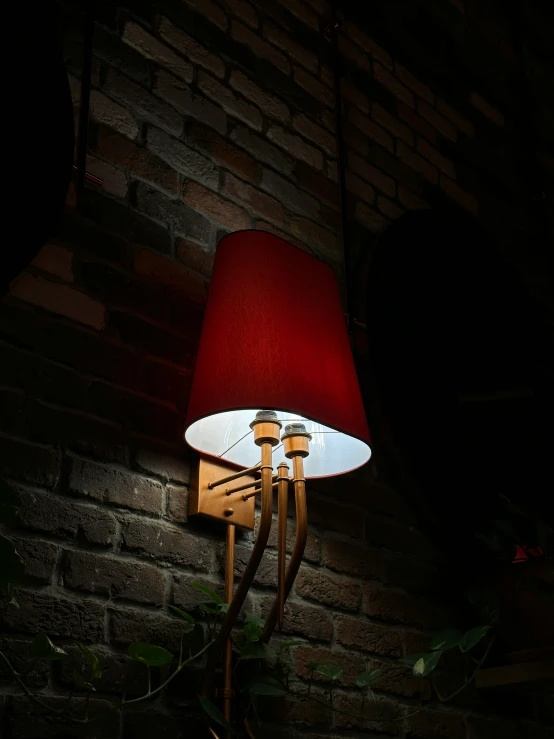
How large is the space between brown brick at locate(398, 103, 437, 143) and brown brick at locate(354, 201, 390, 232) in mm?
469

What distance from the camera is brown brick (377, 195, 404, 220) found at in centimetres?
237

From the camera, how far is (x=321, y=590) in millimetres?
1693

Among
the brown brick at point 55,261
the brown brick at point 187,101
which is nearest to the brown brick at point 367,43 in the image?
the brown brick at point 187,101

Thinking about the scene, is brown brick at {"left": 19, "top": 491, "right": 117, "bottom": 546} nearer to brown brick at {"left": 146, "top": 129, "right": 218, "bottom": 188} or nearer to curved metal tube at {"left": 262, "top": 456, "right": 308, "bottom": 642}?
curved metal tube at {"left": 262, "top": 456, "right": 308, "bottom": 642}

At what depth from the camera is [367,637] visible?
5.67 ft

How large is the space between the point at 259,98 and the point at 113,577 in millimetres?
1305

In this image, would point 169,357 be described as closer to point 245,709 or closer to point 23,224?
point 23,224

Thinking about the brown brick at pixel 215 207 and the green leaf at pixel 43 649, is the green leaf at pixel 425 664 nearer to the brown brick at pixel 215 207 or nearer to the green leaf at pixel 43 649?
the green leaf at pixel 43 649

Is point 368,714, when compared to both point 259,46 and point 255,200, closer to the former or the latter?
point 255,200

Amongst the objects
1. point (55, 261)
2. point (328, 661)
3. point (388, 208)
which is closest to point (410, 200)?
point (388, 208)

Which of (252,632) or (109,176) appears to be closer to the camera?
(252,632)

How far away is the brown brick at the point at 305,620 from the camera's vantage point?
5.25 feet

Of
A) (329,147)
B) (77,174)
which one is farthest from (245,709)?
(329,147)

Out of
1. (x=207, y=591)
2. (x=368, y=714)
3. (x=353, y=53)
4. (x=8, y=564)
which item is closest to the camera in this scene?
(x=8, y=564)
